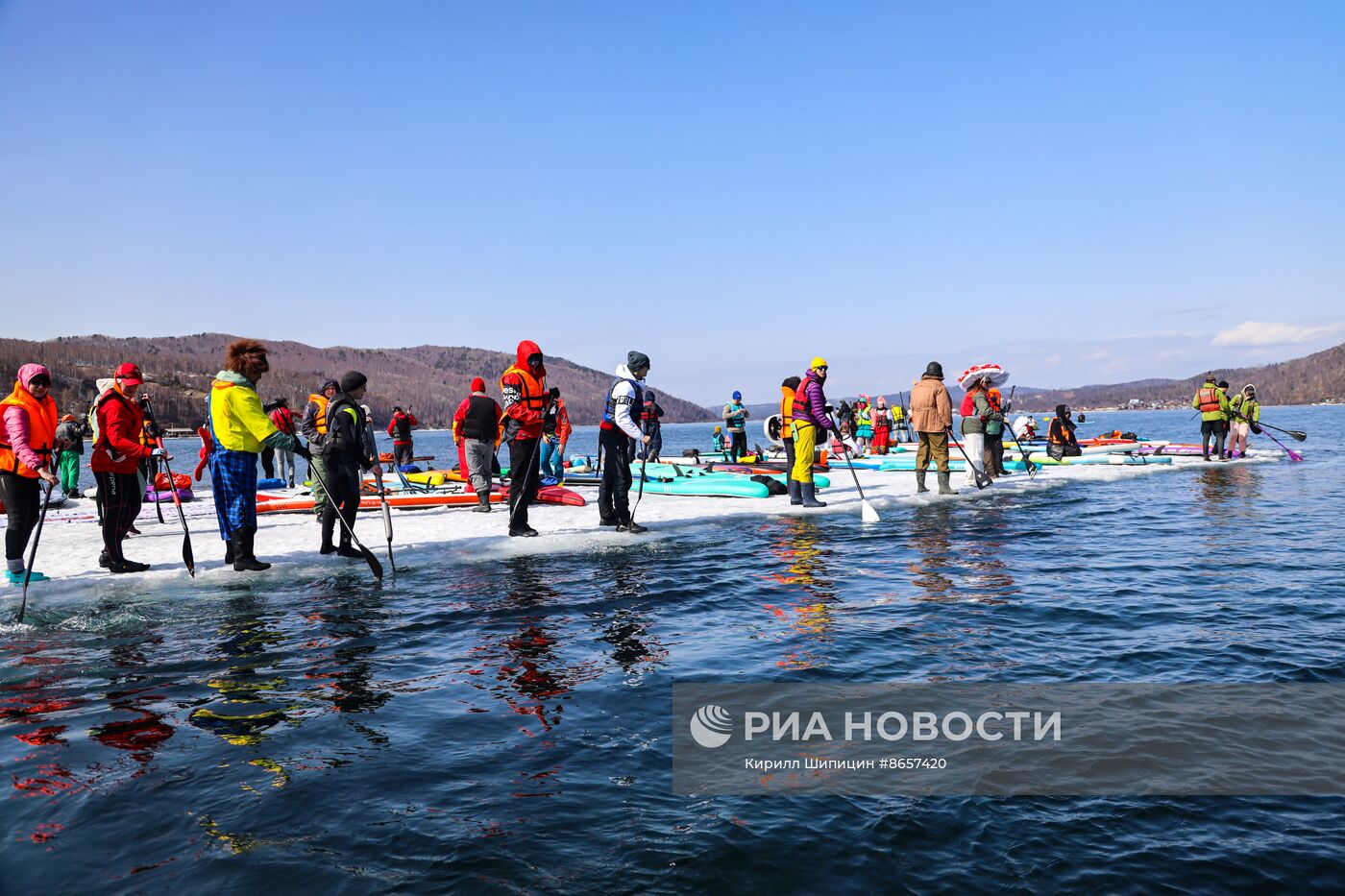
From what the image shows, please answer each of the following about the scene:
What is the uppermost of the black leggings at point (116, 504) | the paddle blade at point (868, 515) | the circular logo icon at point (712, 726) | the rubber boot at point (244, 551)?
the black leggings at point (116, 504)

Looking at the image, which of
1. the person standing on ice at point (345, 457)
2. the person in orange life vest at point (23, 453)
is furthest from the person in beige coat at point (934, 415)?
the person in orange life vest at point (23, 453)

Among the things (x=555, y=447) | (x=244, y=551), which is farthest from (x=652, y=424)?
(x=244, y=551)

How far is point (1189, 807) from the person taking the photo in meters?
3.97

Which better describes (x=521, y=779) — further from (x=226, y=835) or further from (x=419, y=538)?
(x=419, y=538)

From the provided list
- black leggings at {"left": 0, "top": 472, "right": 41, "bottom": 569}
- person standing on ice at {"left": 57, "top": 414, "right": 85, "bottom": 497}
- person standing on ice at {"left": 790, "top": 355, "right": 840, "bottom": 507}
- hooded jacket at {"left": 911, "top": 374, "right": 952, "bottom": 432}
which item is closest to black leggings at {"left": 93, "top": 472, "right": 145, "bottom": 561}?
black leggings at {"left": 0, "top": 472, "right": 41, "bottom": 569}

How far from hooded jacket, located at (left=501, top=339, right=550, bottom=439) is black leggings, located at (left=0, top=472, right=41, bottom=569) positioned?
Result: 16.6 ft

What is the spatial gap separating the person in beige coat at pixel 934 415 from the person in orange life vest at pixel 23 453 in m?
13.1

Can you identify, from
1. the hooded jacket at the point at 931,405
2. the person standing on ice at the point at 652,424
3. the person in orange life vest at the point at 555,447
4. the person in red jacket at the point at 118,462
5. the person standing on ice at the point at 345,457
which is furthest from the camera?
the person in orange life vest at the point at 555,447

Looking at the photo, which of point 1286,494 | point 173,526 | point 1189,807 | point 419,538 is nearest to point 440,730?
point 1189,807

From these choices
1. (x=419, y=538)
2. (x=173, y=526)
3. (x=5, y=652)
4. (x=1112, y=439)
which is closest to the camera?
(x=5, y=652)

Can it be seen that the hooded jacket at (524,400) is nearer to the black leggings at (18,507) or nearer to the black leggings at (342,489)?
the black leggings at (342,489)

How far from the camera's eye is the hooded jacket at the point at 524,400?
11070 millimetres

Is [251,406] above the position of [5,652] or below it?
above

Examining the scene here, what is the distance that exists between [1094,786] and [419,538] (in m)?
9.43
